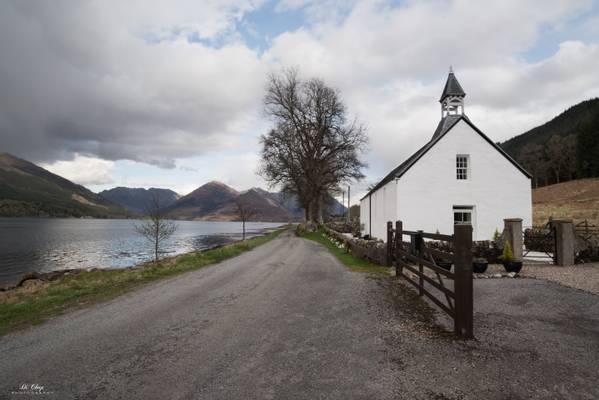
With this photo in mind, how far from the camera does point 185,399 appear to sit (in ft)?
12.2

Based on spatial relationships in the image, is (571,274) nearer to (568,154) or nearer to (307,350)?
(307,350)

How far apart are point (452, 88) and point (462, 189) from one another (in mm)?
7521

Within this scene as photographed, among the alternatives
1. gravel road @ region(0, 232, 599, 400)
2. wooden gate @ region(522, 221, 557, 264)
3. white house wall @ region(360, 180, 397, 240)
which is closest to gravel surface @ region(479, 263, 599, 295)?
gravel road @ region(0, 232, 599, 400)

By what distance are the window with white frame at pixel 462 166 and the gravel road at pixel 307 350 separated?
42.8 feet

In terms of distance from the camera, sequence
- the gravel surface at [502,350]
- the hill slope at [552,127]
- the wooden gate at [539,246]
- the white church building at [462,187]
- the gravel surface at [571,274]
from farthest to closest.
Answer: the hill slope at [552,127] → the white church building at [462,187] → the wooden gate at [539,246] → the gravel surface at [571,274] → the gravel surface at [502,350]

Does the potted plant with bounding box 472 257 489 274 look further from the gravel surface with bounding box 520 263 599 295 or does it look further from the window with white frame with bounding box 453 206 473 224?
the window with white frame with bounding box 453 206 473 224

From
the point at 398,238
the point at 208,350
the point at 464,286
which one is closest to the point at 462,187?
the point at 398,238

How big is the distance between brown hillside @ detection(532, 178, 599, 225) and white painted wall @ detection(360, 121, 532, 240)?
2066 cm

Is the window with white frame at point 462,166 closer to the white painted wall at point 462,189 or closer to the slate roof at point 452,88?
the white painted wall at point 462,189

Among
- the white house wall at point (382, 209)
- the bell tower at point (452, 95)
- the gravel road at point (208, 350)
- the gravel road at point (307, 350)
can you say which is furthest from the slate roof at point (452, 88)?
the gravel road at point (208, 350)

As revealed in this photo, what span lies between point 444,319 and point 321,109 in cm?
3485

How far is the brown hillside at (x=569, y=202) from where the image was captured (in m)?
→ 39.9

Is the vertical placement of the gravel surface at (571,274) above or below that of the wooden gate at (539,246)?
below

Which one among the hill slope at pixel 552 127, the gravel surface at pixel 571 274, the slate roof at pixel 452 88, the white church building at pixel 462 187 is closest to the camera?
the gravel surface at pixel 571 274
